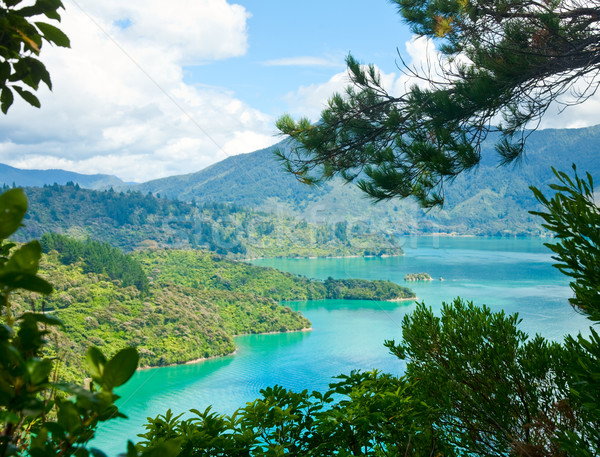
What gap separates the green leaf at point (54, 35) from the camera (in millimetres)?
464

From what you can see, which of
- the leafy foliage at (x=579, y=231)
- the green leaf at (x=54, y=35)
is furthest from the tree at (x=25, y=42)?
the leafy foliage at (x=579, y=231)

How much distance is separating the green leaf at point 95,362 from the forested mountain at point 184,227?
3557 centimetres

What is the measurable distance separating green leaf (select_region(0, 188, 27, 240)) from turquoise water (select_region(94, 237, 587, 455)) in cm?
1147

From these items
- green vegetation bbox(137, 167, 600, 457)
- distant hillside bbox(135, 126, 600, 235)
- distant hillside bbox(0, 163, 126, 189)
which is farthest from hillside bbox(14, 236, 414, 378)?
distant hillside bbox(0, 163, 126, 189)

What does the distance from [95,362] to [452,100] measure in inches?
109

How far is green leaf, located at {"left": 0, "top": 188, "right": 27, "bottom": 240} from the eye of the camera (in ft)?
0.95

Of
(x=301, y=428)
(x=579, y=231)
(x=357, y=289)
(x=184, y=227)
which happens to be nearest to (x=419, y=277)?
(x=357, y=289)

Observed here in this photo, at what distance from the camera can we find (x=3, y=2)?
0.46m

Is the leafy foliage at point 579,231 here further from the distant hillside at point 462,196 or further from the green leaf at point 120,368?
the distant hillside at point 462,196

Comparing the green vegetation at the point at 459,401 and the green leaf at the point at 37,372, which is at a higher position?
the green leaf at the point at 37,372

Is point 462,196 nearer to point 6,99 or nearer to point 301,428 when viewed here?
point 301,428

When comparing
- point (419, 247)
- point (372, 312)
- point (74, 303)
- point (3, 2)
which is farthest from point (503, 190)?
point (3, 2)

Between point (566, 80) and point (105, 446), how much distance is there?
16.8 m

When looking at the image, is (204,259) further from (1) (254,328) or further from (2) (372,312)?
(2) (372,312)
